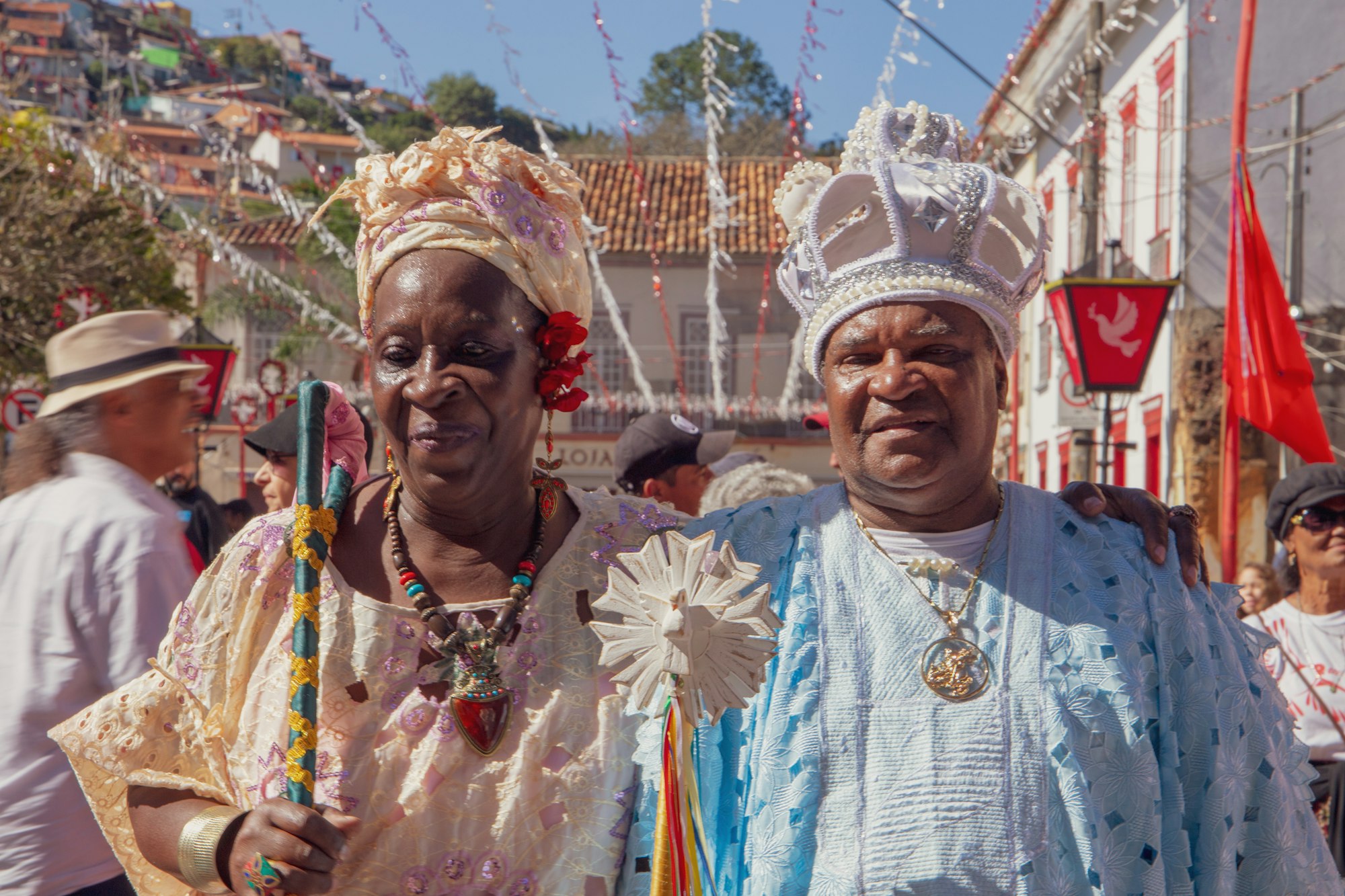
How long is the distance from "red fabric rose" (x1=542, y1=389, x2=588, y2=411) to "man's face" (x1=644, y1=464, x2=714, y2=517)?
101 inches

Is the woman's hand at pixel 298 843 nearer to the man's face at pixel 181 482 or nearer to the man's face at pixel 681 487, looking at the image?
the man's face at pixel 681 487

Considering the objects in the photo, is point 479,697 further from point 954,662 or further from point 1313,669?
point 1313,669

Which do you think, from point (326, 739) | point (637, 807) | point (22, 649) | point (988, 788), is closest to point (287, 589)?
point (326, 739)

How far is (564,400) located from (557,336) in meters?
0.14

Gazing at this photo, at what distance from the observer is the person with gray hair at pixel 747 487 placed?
4805 mm

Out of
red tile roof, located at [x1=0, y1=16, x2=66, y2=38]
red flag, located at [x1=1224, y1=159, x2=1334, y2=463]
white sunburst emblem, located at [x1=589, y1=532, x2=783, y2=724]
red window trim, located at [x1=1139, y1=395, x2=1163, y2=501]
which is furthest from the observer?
red tile roof, located at [x1=0, y1=16, x2=66, y2=38]

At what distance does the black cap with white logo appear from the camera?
5273 millimetres

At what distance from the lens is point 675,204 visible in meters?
27.6

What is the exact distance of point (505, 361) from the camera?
98.8 inches

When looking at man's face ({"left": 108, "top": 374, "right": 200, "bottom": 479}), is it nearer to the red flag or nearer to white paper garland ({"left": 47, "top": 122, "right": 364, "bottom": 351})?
the red flag

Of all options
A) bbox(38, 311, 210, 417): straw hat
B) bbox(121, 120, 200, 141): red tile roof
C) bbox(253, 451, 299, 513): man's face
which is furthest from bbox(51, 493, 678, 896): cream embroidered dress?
bbox(121, 120, 200, 141): red tile roof

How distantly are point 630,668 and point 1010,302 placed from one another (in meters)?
1.04

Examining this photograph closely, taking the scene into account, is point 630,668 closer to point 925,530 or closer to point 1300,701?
point 925,530

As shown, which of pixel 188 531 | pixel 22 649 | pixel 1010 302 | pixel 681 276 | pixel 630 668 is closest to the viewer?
pixel 630 668
